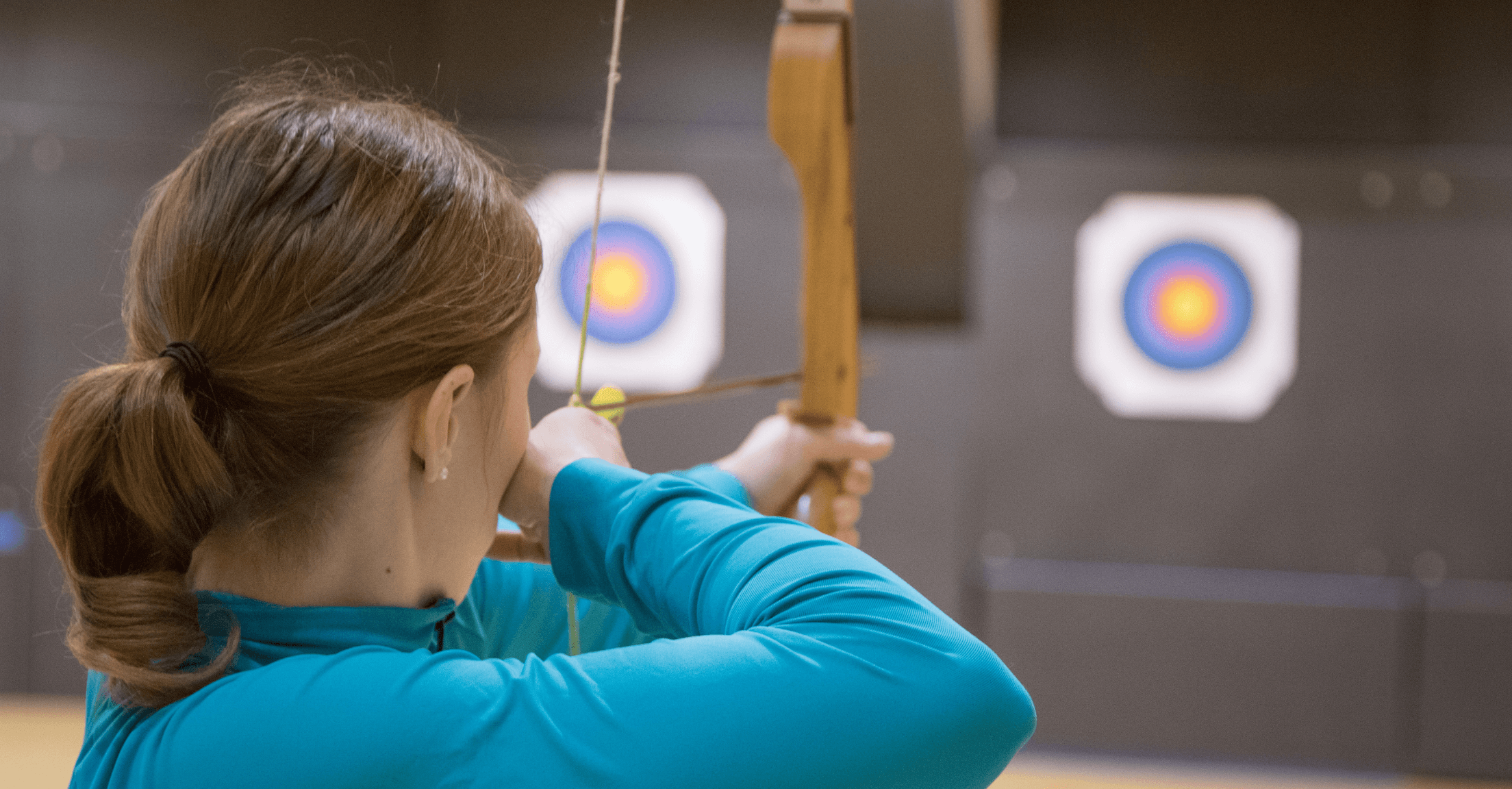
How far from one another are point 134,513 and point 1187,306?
2669mm

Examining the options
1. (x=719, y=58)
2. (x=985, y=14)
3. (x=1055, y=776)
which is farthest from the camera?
(x=719, y=58)

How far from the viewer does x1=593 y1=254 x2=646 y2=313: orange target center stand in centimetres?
285

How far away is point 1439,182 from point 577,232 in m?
1.98

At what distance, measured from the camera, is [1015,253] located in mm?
2695

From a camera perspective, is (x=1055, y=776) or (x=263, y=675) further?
(x=1055, y=776)

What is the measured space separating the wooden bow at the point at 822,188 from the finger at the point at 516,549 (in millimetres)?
285

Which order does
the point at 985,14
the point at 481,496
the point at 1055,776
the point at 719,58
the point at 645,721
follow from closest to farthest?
the point at 645,721 → the point at 481,496 → the point at 985,14 → the point at 1055,776 → the point at 719,58

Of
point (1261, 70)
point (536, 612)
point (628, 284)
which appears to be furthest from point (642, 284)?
point (536, 612)

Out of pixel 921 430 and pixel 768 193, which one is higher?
pixel 768 193

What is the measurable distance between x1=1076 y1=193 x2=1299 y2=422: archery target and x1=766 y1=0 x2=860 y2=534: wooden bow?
191 cm

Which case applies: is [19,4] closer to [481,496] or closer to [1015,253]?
[1015,253]

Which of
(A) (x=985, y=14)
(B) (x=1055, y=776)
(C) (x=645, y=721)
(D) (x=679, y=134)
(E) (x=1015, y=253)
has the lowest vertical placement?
(B) (x=1055, y=776)

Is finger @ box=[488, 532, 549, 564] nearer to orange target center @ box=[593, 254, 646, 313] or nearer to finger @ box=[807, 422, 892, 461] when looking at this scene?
finger @ box=[807, 422, 892, 461]

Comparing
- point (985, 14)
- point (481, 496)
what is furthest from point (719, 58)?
point (481, 496)
